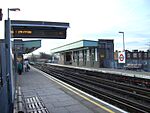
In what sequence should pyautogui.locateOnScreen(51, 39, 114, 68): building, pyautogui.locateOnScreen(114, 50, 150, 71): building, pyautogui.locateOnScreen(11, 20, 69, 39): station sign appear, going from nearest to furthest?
pyautogui.locateOnScreen(11, 20, 69, 39): station sign < pyautogui.locateOnScreen(114, 50, 150, 71): building < pyautogui.locateOnScreen(51, 39, 114, 68): building

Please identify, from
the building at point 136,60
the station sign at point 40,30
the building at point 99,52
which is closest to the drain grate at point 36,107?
the station sign at point 40,30

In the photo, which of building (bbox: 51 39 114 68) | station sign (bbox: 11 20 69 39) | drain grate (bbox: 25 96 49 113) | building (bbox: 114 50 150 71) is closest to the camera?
drain grate (bbox: 25 96 49 113)

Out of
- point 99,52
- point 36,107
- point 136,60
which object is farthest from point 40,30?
point 99,52

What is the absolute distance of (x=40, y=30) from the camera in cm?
1744

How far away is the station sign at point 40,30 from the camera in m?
17.3

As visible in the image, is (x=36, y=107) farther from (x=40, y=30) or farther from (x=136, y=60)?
(x=136, y=60)

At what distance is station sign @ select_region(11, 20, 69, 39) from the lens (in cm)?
1731

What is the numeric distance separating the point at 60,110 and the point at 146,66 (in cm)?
2541

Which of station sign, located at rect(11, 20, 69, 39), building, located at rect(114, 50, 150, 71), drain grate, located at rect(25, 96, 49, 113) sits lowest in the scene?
drain grate, located at rect(25, 96, 49, 113)

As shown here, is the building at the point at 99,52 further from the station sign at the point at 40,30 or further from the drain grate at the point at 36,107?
the drain grate at the point at 36,107

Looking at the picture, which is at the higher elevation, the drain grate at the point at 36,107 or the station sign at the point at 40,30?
the station sign at the point at 40,30

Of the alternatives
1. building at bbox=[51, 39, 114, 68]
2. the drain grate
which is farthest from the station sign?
building at bbox=[51, 39, 114, 68]

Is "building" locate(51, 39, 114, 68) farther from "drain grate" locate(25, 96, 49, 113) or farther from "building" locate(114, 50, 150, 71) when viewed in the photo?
"drain grate" locate(25, 96, 49, 113)

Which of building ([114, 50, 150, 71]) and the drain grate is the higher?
building ([114, 50, 150, 71])
